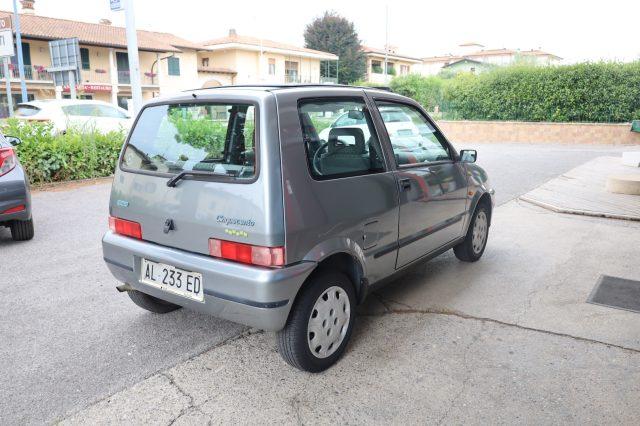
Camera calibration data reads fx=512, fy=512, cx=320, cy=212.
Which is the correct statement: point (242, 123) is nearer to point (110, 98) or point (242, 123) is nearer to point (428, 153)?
point (428, 153)

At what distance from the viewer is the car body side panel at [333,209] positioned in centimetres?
275

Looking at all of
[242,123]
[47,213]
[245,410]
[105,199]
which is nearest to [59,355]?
[245,410]

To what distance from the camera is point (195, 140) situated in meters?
3.16

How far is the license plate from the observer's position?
2908 mm

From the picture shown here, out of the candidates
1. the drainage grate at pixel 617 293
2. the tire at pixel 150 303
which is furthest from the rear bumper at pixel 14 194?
the drainage grate at pixel 617 293

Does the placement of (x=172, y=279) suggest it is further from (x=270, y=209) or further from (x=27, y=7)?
(x=27, y=7)

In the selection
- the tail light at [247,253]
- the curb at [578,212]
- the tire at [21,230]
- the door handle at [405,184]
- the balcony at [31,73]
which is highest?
the balcony at [31,73]

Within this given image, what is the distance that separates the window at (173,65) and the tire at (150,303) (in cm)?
4191

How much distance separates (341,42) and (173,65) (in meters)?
21.9

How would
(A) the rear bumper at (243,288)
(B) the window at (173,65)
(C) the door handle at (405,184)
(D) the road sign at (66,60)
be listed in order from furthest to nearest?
(B) the window at (173,65) → (D) the road sign at (66,60) → (C) the door handle at (405,184) → (A) the rear bumper at (243,288)

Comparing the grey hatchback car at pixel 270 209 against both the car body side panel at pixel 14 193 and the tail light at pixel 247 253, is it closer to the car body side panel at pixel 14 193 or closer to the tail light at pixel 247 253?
the tail light at pixel 247 253

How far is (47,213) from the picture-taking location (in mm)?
7461

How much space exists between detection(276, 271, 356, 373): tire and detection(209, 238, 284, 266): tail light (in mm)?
330

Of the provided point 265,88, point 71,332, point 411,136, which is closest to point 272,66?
point 411,136
